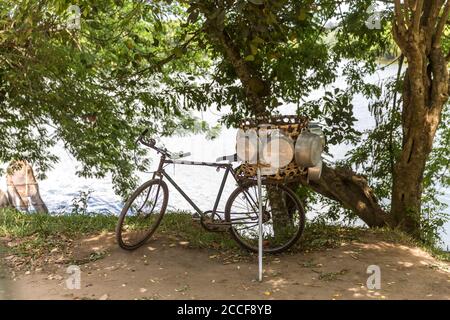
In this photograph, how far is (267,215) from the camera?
5438mm

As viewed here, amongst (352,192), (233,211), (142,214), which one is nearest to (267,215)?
(233,211)

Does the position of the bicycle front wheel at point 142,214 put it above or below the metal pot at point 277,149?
below

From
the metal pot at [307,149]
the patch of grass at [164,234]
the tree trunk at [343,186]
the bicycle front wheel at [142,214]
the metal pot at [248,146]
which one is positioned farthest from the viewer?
the tree trunk at [343,186]

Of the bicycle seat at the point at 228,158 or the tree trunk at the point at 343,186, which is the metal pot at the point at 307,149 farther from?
the tree trunk at the point at 343,186

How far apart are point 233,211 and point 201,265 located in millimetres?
626

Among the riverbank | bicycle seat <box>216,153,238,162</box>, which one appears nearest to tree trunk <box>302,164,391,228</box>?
the riverbank

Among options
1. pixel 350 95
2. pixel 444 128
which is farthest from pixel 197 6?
pixel 444 128

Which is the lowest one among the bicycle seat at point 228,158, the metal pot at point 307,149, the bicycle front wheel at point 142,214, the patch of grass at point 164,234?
the patch of grass at point 164,234

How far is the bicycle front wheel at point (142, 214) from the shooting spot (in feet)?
17.1

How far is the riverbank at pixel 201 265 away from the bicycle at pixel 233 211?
16 cm

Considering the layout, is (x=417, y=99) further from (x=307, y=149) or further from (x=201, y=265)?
(x=201, y=265)

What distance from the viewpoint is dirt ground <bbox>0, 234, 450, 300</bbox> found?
4332 millimetres

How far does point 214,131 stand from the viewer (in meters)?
12.8

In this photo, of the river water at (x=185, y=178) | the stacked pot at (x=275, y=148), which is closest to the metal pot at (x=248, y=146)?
the stacked pot at (x=275, y=148)
